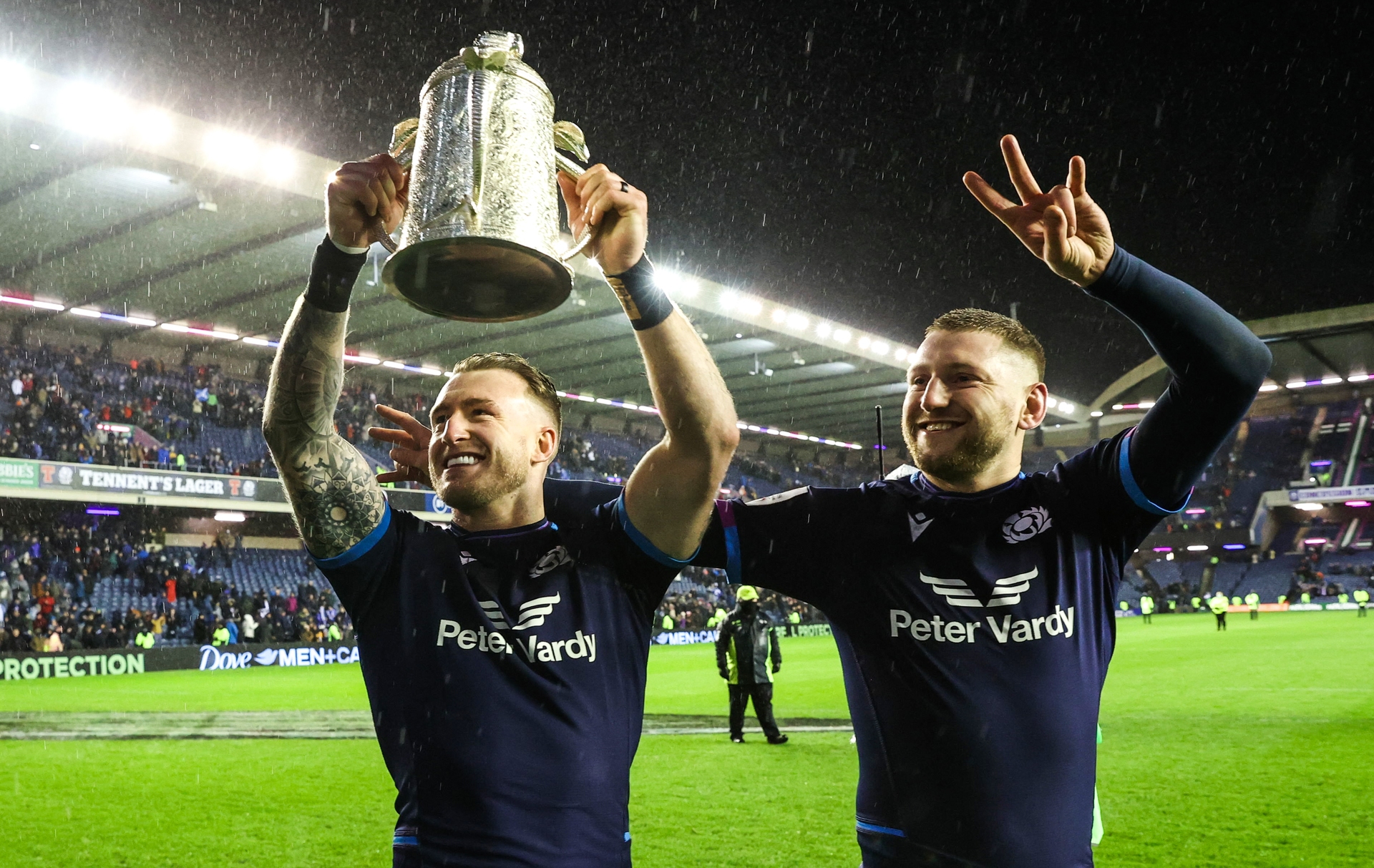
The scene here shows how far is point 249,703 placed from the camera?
15672 millimetres

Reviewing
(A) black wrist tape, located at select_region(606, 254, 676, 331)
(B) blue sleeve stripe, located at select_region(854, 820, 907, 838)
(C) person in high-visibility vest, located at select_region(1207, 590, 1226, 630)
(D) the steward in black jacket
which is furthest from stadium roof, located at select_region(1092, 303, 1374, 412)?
(A) black wrist tape, located at select_region(606, 254, 676, 331)

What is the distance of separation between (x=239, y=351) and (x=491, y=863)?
33925 mm

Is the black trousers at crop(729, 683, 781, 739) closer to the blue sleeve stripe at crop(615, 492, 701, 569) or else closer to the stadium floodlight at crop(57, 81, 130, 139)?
the blue sleeve stripe at crop(615, 492, 701, 569)

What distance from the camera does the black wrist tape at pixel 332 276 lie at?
2.38 meters

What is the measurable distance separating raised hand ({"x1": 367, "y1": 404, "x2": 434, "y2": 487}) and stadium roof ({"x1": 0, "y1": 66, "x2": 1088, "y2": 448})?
46.7 feet

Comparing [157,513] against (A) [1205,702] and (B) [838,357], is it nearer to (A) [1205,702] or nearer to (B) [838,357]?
(B) [838,357]

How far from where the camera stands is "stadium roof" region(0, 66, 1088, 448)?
1906 cm

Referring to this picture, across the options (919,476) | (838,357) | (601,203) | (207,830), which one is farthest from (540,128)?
(838,357)

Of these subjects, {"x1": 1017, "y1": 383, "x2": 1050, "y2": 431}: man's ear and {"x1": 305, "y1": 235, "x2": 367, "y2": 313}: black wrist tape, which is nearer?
{"x1": 305, "y1": 235, "x2": 367, "y2": 313}: black wrist tape

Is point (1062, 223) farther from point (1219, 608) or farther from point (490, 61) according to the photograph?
point (1219, 608)

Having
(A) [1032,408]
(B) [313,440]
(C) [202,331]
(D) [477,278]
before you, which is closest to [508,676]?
(B) [313,440]

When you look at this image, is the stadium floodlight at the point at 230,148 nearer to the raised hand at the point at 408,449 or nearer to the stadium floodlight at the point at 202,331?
the stadium floodlight at the point at 202,331

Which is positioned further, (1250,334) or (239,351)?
(239,351)

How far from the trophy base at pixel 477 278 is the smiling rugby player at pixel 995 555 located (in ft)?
2.81
